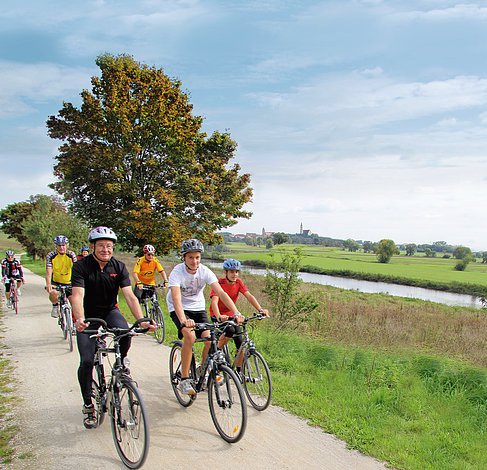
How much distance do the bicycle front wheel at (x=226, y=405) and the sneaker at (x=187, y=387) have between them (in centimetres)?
43

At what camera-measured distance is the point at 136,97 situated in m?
20.5

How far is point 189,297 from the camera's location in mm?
5820

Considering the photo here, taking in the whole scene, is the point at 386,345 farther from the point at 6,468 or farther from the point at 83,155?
the point at 83,155

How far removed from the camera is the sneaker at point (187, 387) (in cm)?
521

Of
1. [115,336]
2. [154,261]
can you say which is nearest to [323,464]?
[115,336]

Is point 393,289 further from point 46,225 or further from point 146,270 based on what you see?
point 146,270

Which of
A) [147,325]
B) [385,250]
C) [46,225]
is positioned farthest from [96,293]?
[385,250]

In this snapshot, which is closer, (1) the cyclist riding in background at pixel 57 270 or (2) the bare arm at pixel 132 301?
(2) the bare arm at pixel 132 301

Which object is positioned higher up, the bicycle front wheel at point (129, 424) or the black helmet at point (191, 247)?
the black helmet at point (191, 247)

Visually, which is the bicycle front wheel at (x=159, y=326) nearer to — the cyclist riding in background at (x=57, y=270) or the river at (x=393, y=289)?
the cyclist riding in background at (x=57, y=270)

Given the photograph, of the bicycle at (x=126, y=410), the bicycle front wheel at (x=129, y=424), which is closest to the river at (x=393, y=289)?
the bicycle at (x=126, y=410)

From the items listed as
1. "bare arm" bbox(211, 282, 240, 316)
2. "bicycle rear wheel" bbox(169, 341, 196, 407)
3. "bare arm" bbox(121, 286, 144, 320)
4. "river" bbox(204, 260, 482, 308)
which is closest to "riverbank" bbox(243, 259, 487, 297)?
"river" bbox(204, 260, 482, 308)

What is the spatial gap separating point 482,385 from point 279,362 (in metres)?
3.46

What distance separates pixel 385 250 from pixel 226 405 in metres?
76.3
